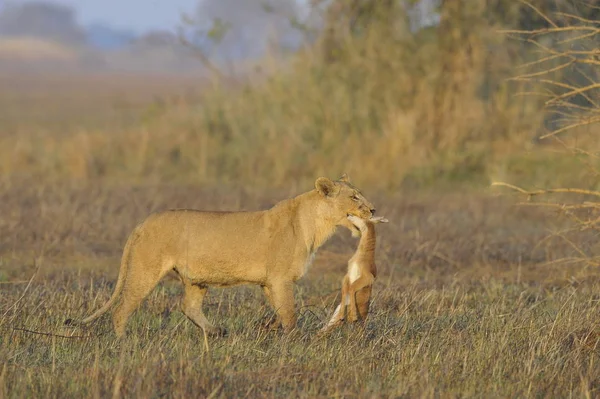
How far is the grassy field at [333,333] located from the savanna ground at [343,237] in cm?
2

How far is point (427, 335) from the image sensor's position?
7.37 m

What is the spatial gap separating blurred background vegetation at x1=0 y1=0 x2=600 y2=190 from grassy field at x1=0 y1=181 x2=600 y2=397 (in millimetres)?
4880

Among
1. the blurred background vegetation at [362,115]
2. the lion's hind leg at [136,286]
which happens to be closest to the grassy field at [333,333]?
the lion's hind leg at [136,286]

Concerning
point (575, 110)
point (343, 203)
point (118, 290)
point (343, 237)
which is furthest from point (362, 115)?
point (118, 290)

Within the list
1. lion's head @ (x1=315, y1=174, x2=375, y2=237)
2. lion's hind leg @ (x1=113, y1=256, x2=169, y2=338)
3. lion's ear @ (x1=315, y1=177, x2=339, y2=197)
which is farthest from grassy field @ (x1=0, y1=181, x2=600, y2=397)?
lion's ear @ (x1=315, y1=177, x2=339, y2=197)

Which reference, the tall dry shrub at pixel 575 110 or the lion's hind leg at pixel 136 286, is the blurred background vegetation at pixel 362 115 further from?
the lion's hind leg at pixel 136 286

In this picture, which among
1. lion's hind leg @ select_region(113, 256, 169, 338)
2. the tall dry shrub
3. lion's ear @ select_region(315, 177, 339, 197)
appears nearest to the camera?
lion's hind leg @ select_region(113, 256, 169, 338)

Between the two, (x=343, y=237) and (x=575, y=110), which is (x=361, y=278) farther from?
(x=575, y=110)

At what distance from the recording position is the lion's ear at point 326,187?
24.6ft

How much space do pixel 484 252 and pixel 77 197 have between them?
21.1 ft

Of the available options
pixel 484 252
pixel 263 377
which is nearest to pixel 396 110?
pixel 484 252

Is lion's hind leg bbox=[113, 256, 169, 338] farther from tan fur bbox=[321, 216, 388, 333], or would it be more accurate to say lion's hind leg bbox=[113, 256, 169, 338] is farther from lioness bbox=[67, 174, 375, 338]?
tan fur bbox=[321, 216, 388, 333]

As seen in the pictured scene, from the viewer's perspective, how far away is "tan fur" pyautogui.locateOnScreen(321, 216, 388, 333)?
7.57 meters

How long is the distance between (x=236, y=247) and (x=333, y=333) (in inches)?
35.5
